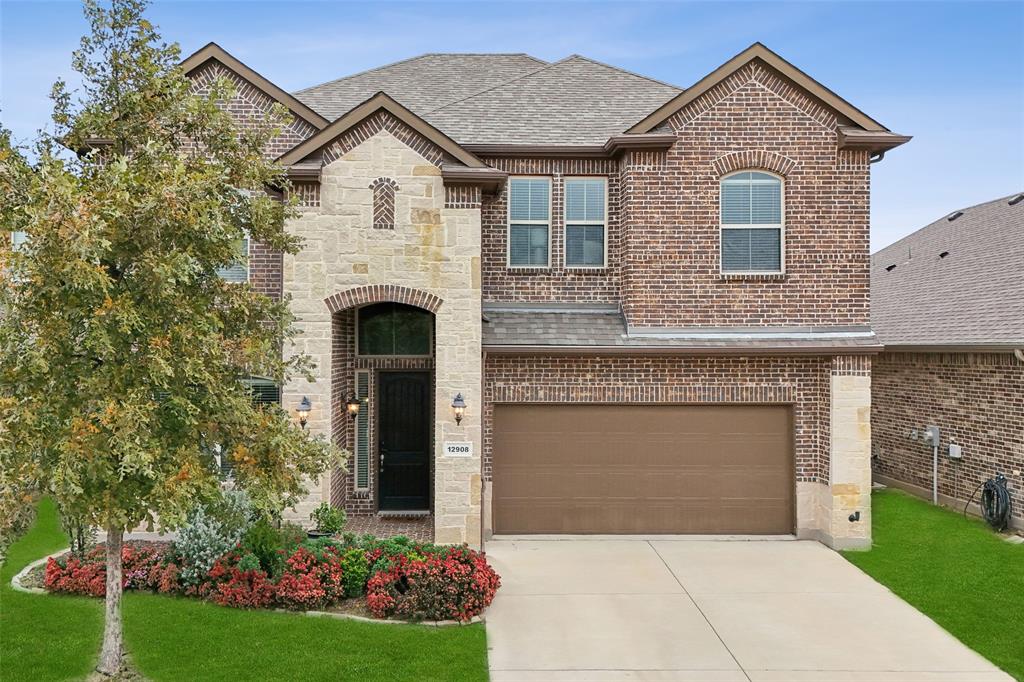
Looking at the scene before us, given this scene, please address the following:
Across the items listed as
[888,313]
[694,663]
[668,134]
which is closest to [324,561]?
[694,663]

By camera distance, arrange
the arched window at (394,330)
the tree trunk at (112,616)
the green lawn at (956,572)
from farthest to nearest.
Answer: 1. the arched window at (394,330)
2. the green lawn at (956,572)
3. the tree trunk at (112,616)

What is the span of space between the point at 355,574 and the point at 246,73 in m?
8.77

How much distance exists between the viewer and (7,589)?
926cm

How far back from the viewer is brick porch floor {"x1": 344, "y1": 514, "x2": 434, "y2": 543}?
39.0 feet

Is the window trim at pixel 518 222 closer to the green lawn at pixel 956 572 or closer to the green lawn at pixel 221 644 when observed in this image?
the green lawn at pixel 221 644

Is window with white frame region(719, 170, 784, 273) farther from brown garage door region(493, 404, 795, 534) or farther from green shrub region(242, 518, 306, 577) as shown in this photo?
green shrub region(242, 518, 306, 577)

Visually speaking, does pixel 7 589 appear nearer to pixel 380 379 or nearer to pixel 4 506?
pixel 4 506

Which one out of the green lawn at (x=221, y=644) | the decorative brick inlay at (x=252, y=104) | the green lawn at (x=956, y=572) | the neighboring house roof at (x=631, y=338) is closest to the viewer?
the green lawn at (x=221, y=644)

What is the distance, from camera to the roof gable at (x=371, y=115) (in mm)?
11320

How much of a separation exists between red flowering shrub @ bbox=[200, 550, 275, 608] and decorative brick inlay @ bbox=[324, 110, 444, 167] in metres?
6.05

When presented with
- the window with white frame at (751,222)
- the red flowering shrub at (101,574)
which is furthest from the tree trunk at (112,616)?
the window with white frame at (751,222)

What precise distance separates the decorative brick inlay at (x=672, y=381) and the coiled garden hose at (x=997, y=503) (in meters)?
3.25

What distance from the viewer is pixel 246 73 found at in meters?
12.8

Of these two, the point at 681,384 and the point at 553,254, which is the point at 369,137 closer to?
the point at 553,254
